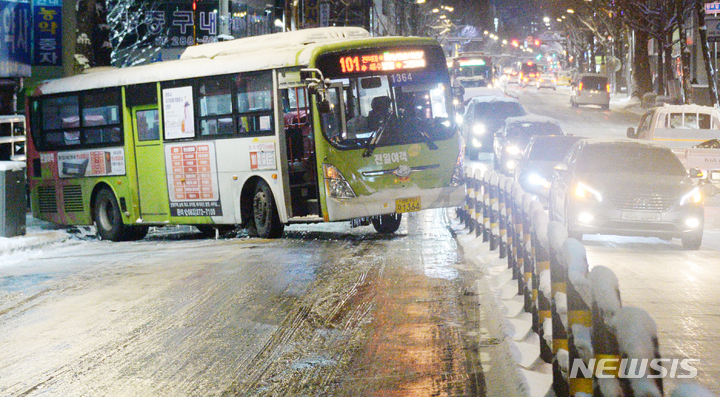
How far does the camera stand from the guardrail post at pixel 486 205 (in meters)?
13.4

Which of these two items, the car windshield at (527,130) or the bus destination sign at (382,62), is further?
the car windshield at (527,130)

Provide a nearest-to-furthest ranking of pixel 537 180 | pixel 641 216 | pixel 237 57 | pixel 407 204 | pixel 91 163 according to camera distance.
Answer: pixel 641 216
pixel 407 204
pixel 237 57
pixel 91 163
pixel 537 180

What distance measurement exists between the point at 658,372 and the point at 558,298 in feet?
6.93

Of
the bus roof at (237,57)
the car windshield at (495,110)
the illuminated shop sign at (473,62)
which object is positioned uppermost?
the illuminated shop sign at (473,62)

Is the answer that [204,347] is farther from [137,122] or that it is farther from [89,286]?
[137,122]

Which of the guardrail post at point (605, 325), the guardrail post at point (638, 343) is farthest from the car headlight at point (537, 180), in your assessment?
the guardrail post at point (638, 343)

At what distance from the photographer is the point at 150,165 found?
1703 centimetres

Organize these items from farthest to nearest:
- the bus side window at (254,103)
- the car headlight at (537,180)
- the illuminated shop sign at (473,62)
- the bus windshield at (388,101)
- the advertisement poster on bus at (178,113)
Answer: the illuminated shop sign at (473,62), the car headlight at (537,180), the advertisement poster on bus at (178,113), the bus side window at (254,103), the bus windshield at (388,101)

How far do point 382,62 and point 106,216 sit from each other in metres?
6.93

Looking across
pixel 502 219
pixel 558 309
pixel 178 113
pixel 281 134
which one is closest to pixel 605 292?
pixel 558 309

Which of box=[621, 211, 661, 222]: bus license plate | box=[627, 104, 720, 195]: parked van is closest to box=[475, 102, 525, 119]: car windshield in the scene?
box=[627, 104, 720, 195]: parked van

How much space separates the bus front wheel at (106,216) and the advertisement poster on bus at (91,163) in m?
0.47

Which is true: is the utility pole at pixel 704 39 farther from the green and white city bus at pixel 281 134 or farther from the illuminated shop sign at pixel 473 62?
the green and white city bus at pixel 281 134

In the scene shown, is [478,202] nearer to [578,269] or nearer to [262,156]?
[262,156]
